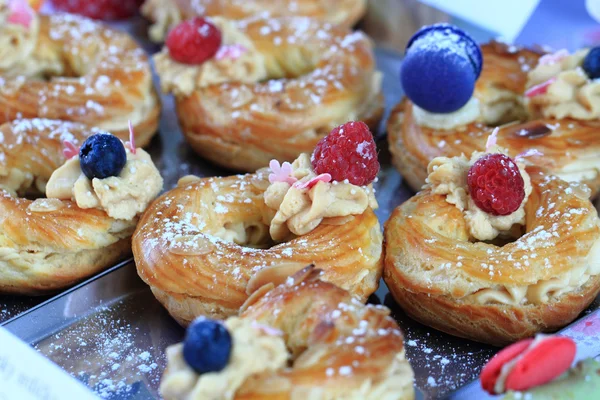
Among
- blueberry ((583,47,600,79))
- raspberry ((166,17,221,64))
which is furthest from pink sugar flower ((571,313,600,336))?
raspberry ((166,17,221,64))

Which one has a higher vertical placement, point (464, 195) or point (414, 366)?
point (464, 195)

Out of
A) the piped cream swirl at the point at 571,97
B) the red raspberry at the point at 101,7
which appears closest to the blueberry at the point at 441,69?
the piped cream swirl at the point at 571,97

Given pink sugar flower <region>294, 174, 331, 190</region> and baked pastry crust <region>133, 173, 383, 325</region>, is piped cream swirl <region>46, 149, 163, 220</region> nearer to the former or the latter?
baked pastry crust <region>133, 173, 383, 325</region>

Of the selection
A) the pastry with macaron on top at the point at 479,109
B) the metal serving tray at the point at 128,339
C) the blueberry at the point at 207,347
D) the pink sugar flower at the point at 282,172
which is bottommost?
the metal serving tray at the point at 128,339

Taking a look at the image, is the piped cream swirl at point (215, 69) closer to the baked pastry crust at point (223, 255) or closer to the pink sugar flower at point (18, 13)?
the pink sugar flower at point (18, 13)

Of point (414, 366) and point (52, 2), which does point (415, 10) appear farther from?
point (414, 366)

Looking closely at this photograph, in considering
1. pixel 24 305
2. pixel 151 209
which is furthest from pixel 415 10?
pixel 24 305
